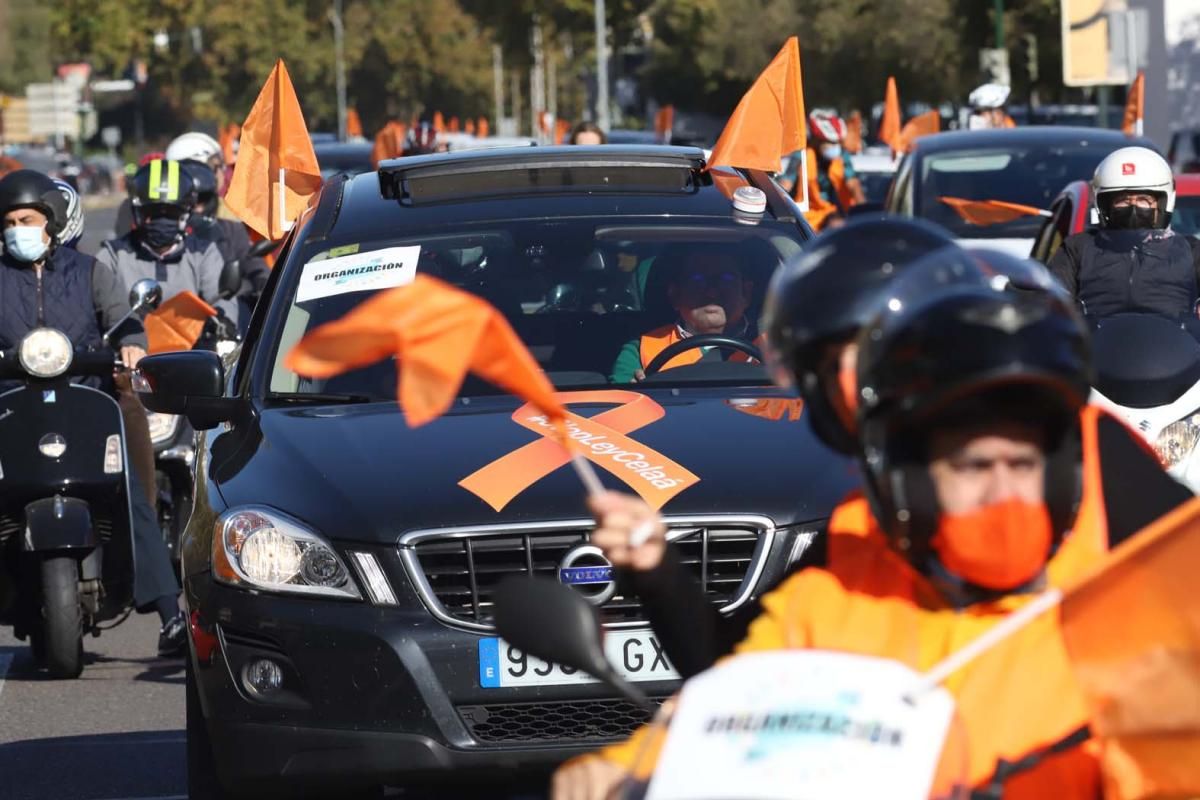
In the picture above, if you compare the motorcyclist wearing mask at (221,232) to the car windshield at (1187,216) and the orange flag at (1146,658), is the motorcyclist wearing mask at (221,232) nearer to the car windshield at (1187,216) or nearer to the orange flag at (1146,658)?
the car windshield at (1187,216)

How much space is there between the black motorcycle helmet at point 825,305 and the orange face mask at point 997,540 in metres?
0.24

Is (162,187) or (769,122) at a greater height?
(769,122)

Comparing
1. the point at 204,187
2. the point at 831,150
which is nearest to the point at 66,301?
the point at 204,187

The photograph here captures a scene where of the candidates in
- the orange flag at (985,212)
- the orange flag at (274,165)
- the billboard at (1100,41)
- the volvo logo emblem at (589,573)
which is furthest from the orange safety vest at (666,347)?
the billboard at (1100,41)

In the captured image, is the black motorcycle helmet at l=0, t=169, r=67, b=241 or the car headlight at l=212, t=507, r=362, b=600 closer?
the car headlight at l=212, t=507, r=362, b=600

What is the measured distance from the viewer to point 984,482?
2676 mm

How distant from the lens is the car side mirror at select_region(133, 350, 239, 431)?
21.0 ft

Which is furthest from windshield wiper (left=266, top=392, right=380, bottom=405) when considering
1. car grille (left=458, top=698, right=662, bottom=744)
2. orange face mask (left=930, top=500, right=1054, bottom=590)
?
orange face mask (left=930, top=500, right=1054, bottom=590)

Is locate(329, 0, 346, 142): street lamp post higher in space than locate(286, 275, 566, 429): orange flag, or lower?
lower

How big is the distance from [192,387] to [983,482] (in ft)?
13.4

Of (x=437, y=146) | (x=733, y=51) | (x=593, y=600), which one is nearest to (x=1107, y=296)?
(x=593, y=600)

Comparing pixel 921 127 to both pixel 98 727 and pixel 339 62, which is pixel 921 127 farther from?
pixel 339 62

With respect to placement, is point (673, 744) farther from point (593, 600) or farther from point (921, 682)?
point (593, 600)

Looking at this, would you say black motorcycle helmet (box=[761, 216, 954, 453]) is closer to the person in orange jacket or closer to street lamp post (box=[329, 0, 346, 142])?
the person in orange jacket
